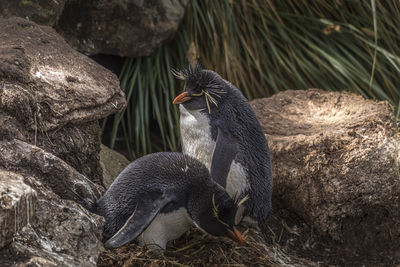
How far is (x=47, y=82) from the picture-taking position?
205cm

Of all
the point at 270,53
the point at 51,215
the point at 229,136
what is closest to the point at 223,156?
the point at 229,136

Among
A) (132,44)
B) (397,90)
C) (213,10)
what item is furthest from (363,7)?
(132,44)

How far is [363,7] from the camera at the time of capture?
343 cm

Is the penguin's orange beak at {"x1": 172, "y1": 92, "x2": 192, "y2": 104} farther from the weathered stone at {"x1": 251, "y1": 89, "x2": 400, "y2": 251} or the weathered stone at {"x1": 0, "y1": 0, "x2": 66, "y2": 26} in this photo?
the weathered stone at {"x1": 0, "y1": 0, "x2": 66, "y2": 26}

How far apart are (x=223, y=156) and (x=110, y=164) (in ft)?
2.41

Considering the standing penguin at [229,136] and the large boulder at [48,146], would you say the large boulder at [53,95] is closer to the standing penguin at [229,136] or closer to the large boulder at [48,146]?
the large boulder at [48,146]

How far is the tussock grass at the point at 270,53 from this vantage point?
11.0 feet

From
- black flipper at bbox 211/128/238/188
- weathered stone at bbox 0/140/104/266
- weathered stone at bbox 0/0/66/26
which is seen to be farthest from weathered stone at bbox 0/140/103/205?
weathered stone at bbox 0/0/66/26

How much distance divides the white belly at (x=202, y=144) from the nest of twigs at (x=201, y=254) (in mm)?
201

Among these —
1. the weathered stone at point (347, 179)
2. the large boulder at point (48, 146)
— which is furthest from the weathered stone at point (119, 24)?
the weathered stone at point (347, 179)

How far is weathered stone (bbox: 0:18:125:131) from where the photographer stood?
191 centimetres

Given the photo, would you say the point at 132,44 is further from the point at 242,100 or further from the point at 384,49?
the point at 384,49

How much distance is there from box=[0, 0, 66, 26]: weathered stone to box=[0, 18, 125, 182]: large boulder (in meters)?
0.29

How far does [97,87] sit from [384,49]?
1.95 meters
